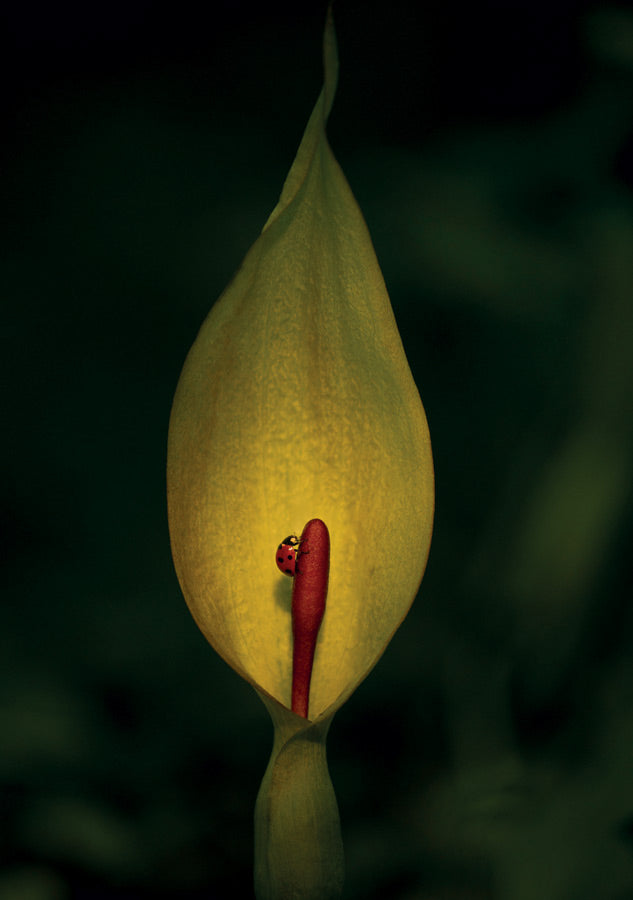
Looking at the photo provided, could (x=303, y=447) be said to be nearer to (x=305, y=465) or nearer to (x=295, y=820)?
(x=305, y=465)

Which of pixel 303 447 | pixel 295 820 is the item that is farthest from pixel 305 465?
pixel 295 820

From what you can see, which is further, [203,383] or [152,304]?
[152,304]

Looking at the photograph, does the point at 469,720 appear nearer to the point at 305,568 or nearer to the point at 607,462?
the point at 607,462

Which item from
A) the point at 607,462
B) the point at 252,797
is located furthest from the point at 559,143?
the point at 252,797

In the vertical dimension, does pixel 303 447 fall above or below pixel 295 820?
above

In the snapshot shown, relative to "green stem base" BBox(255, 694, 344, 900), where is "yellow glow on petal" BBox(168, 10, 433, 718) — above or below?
above

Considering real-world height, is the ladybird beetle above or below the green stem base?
above
